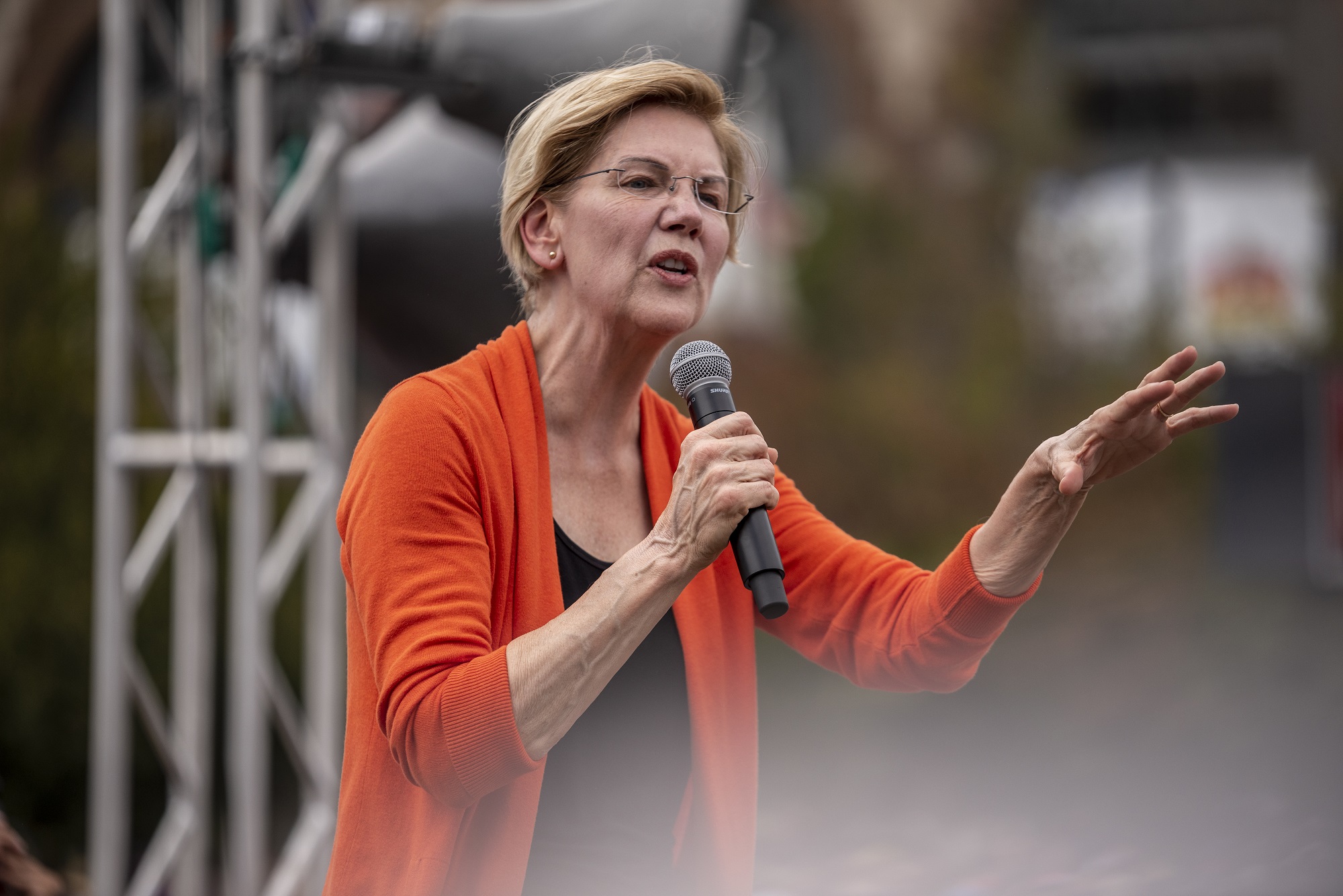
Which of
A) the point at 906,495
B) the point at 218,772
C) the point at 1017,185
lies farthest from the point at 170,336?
the point at 1017,185

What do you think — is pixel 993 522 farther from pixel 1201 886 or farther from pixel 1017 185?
pixel 1017 185

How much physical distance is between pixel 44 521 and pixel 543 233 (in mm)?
4978

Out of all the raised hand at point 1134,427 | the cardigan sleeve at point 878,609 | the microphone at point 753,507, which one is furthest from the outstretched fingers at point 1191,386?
the microphone at point 753,507

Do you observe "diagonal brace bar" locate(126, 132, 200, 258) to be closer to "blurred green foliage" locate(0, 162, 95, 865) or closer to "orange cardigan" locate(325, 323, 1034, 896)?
"orange cardigan" locate(325, 323, 1034, 896)

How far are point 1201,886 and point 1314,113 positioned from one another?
378 inches

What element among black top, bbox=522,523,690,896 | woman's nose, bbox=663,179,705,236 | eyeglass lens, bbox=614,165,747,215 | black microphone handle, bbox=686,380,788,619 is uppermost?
eyeglass lens, bbox=614,165,747,215

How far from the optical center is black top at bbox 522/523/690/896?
4.69ft

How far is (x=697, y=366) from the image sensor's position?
148 centimetres

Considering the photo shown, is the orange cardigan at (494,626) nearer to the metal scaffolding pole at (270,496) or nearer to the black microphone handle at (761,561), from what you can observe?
the black microphone handle at (761,561)

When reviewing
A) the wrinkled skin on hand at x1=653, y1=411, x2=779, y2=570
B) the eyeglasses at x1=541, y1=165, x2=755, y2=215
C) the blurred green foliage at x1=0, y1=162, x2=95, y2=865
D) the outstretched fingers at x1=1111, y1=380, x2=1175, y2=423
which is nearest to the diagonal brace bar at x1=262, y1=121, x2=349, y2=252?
the eyeglasses at x1=541, y1=165, x2=755, y2=215

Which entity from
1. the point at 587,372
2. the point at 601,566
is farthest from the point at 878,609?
the point at 587,372

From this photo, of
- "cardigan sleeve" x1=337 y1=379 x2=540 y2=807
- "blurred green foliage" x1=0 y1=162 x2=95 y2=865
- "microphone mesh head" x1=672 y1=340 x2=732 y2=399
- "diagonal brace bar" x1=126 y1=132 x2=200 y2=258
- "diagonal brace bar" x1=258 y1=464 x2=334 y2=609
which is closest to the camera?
"cardigan sleeve" x1=337 y1=379 x2=540 y2=807

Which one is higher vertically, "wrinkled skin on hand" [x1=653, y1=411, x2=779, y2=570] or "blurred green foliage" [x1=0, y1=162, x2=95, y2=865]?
"blurred green foliage" [x1=0, y1=162, x2=95, y2=865]

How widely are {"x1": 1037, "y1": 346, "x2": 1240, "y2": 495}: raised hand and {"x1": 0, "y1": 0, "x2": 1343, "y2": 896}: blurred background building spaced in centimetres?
54
